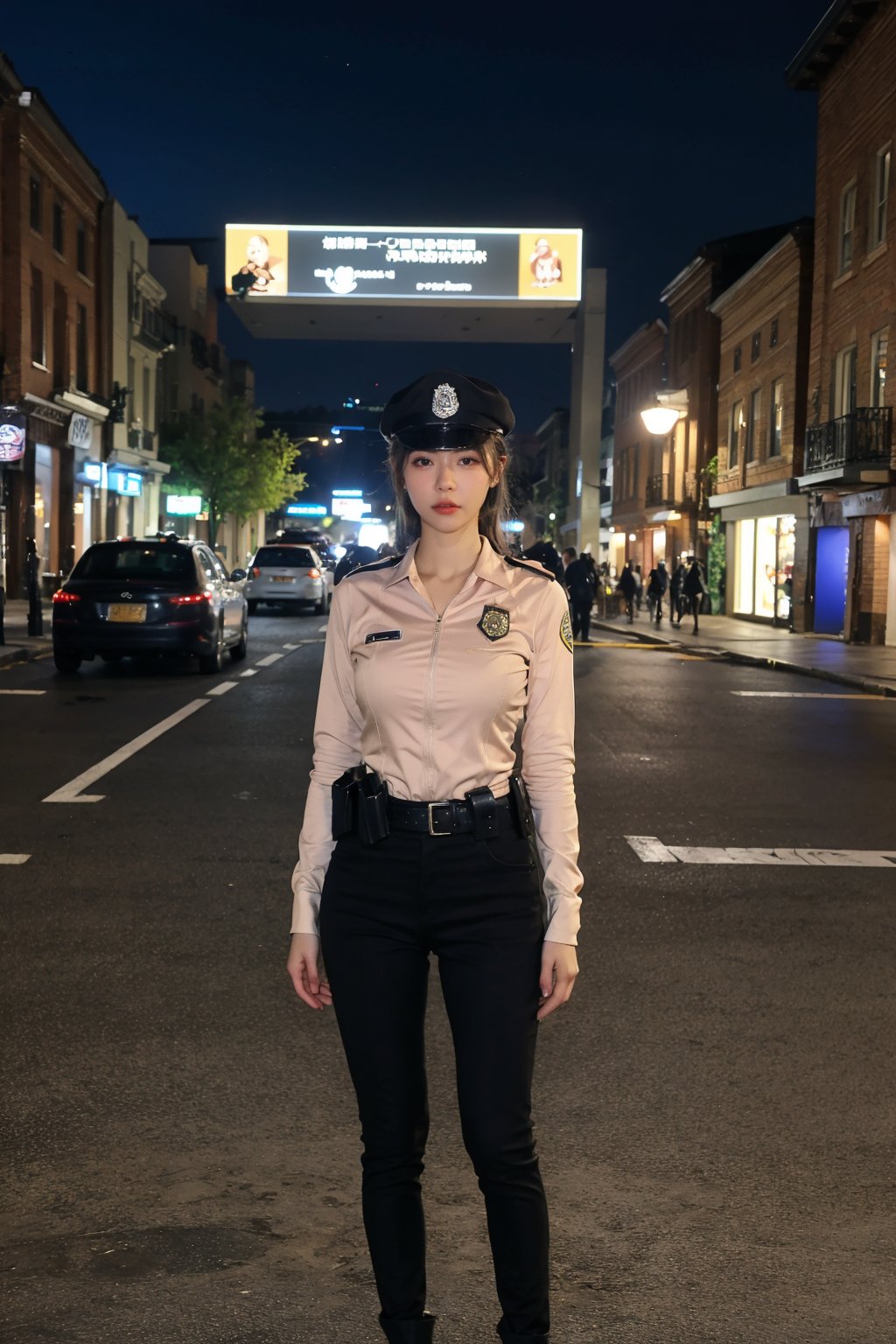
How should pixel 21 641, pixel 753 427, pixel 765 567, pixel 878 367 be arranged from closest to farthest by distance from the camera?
pixel 21 641 → pixel 878 367 → pixel 765 567 → pixel 753 427

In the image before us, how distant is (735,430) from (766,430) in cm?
389

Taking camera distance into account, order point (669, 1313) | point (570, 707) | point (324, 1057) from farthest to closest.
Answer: point (324, 1057), point (669, 1313), point (570, 707)

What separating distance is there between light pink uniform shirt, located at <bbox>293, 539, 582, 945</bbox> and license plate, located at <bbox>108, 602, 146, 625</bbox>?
16.1 meters

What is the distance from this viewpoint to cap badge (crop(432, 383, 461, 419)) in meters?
2.96

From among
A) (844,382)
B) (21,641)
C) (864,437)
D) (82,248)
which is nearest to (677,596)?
(844,382)

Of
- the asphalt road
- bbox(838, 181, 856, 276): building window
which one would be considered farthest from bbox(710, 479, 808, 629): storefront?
the asphalt road

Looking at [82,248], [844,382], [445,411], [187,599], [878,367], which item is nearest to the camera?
[445,411]

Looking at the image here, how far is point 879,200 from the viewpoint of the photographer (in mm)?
30031

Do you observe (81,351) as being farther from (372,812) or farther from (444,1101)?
(372,812)

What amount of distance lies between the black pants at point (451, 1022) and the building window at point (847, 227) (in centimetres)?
3116

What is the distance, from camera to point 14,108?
35.3 m

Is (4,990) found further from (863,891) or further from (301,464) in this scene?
(301,464)

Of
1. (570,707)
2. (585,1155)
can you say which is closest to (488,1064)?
(570,707)

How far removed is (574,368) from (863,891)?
139 feet
